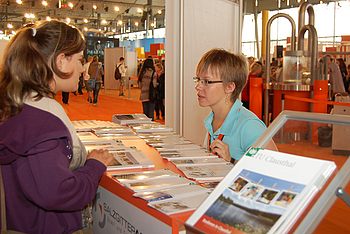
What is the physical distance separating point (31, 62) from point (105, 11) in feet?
89.9

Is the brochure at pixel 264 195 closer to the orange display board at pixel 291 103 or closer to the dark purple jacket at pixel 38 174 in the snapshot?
the dark purple jacket at pixel 38 174

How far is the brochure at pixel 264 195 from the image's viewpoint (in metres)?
0.96

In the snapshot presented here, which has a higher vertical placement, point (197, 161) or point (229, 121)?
point (229, 121)

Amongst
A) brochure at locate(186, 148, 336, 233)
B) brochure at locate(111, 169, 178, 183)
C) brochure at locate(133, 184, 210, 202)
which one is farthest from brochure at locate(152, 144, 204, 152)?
brochure at locate(186, 148, 336, 233)

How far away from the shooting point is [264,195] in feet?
3.37

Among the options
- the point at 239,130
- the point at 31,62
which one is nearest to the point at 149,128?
the point at 239,130

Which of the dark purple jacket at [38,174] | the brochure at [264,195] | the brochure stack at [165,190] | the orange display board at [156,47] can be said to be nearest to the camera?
the brochure at [264,195]

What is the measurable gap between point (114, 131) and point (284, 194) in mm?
2357

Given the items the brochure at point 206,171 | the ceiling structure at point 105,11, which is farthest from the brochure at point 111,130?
the ceiling structure at point 105,11

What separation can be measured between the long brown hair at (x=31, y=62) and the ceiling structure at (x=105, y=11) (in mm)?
18401

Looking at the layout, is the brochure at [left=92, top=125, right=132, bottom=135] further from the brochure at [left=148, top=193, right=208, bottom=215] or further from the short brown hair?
the brochure at [left=148, top=193, right=208, bottom=215]

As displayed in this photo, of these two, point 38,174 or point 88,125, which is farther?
point 88,125

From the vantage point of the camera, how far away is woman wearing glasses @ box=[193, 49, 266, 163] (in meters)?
2.29

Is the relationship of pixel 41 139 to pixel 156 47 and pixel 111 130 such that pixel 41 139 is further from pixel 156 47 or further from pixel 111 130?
pixel 156 47
